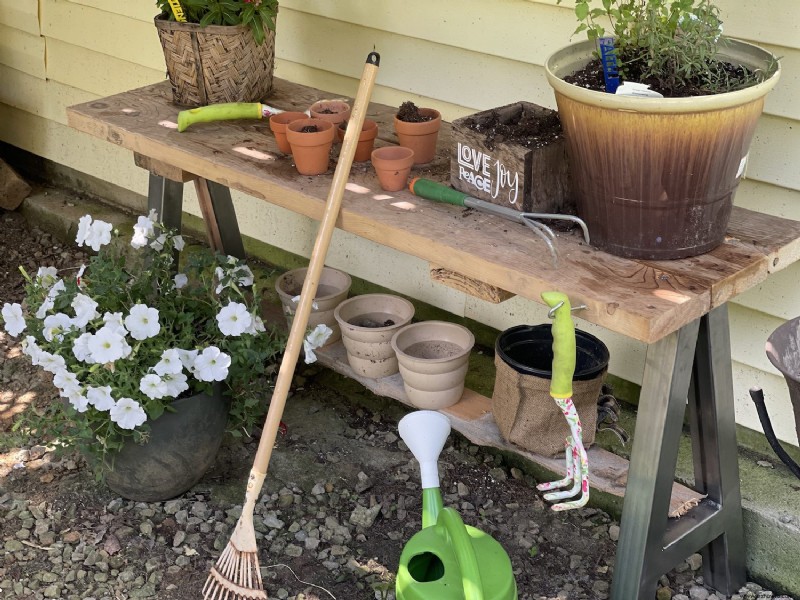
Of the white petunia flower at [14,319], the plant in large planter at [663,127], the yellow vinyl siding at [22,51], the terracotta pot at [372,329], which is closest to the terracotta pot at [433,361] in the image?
the terracotta pot at [372,329]

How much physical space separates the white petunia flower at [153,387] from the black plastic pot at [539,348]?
0.81 meters

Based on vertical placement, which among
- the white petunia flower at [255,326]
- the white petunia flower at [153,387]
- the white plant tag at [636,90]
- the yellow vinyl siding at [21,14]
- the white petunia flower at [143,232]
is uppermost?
the white plant tag at [636,90]

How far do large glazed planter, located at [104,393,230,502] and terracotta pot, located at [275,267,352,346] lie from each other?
0.39 m

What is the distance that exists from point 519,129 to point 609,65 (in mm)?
248

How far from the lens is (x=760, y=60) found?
199cm

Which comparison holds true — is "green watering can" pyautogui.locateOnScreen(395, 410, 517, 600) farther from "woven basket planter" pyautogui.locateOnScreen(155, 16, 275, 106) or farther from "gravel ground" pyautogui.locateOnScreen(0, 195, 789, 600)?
"woven basket planter" pyautogui.locateOnScreen(155, 16, 275, 106)

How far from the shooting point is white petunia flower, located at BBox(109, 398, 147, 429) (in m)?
2.38

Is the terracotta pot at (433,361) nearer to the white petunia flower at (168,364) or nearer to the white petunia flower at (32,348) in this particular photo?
the white petunia flower at (168,364)

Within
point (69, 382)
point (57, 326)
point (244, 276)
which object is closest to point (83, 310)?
point (57, 326)

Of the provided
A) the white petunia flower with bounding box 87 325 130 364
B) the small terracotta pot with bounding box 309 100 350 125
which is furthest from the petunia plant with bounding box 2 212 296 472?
the small terracotta pot with bounding box 309 100 350 125

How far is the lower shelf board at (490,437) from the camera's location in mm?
2350

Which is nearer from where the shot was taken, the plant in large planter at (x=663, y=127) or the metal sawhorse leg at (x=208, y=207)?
the plant in large planter at (x=663, y=127)

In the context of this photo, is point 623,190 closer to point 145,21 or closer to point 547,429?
point 547,429

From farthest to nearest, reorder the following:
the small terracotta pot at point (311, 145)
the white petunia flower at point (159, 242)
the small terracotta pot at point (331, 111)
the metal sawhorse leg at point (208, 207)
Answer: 1. the metal sawhorse leg at point (208, 207)
2. the white petunia flower at point (159, 242)
3. the small terracotta pot at point (331, 111)
4. the small terracotta pot at point (311, 145)
